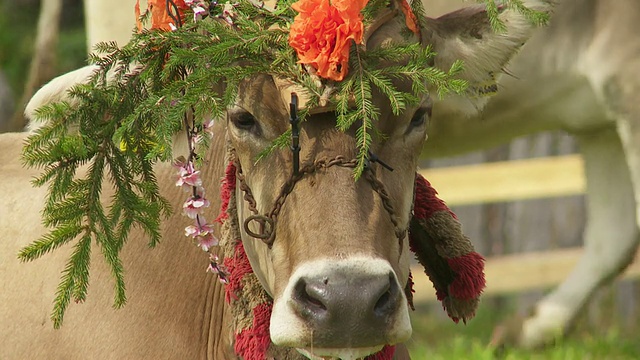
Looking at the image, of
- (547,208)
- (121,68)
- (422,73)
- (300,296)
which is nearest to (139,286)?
(121,68)

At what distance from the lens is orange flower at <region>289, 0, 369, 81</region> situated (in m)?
3.13

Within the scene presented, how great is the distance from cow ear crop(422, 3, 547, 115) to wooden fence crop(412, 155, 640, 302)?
4974 mm

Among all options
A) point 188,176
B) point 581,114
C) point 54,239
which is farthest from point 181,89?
point 581,114

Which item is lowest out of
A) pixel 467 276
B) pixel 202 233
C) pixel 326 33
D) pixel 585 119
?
pixel 585 119

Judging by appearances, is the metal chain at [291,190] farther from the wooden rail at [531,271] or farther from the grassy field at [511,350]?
the wooden rail at [531,271]

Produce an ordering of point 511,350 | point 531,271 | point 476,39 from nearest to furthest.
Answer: point 476,39, point 511,350, point 531,271

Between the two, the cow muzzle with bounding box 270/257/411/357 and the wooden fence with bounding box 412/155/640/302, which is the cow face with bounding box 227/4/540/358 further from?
the wooden fence with bounding box 412/155/640/302

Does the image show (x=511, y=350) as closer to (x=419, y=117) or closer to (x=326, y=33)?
(x=419, y=117)

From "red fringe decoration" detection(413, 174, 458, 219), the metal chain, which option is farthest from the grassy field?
the metal chain

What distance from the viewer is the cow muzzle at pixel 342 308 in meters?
2.85

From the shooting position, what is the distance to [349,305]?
2.85 metres

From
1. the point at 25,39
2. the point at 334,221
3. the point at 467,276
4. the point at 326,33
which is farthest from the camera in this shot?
the point at 25,39

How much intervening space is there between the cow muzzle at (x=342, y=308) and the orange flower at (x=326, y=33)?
57 cm

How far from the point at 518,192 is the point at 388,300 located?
231 inches
